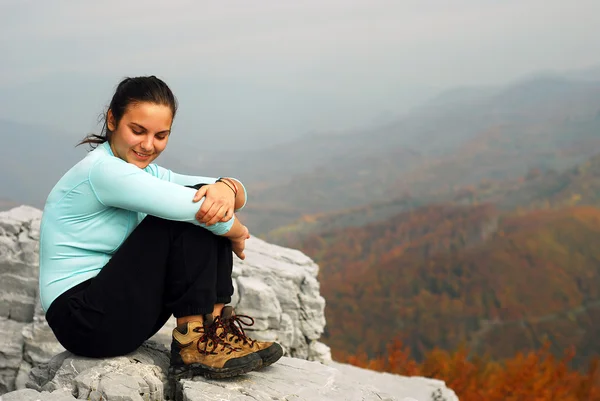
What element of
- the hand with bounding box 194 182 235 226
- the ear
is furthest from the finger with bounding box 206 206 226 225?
the ear

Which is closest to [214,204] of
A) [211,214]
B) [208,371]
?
[211,214]

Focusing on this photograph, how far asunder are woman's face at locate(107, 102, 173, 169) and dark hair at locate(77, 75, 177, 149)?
0.07 ft

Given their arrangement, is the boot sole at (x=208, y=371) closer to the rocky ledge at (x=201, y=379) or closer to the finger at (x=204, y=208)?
the rocky ledge at (x=201, y=379)

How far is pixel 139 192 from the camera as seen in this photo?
2400 mm

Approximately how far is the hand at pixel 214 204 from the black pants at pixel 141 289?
11 centimetres

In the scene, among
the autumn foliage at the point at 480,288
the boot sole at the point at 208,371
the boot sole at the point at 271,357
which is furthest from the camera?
the autumn foliage at the point at 480,288

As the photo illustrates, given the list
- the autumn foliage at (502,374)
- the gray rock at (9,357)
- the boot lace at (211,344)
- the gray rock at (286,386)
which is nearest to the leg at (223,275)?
the boot lace at (211,344)

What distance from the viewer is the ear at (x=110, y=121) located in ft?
8.61

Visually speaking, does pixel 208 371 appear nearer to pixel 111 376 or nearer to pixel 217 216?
pixel 111 376

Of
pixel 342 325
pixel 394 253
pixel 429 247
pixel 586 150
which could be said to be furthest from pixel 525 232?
pixel 586 150

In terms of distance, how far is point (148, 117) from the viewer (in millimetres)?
2561

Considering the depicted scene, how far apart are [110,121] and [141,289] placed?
2.67 feet

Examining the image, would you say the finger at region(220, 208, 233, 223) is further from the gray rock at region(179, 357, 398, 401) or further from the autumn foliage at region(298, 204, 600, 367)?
the autumn foliage at region(298, 204, 600, 367)

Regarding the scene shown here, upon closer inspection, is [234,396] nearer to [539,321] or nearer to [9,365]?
[9,365]
